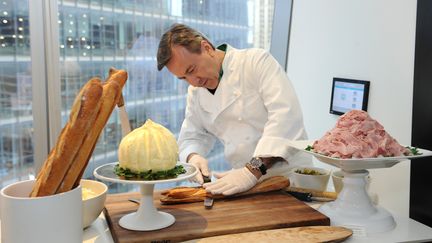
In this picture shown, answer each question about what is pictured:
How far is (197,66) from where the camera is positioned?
1.60 m

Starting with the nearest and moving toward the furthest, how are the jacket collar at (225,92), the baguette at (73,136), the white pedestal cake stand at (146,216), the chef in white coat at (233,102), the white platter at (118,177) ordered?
the baguette at (73,136) < the white platter at (118,177) < the white pedestal cake stand at (146,216) < the chef in white coat at (233,102) < the jacket collar at (225,92)

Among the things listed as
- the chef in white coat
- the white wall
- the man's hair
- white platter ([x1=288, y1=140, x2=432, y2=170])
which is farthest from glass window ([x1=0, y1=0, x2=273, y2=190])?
white platter ([x1=288, y1=140, x2=432, y2=170])

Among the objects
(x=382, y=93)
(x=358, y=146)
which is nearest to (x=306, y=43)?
(x=382, y=93)

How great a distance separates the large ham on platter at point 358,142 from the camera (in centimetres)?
104

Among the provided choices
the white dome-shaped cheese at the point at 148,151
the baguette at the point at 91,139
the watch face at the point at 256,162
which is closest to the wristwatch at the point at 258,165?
the watch face at the point at 256,162

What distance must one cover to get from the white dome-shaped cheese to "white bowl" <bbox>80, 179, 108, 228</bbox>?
141 millimetres

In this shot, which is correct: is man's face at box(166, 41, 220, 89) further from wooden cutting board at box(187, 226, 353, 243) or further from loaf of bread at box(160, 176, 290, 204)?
wooden cutting board at box(187, 226, 353, 243)

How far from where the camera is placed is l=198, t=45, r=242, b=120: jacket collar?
5.41 ft

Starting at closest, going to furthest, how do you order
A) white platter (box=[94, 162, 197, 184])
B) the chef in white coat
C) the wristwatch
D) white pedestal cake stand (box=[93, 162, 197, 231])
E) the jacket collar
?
1. white platter (box=[94, 162, 197, 184])
2. white pedestal cake stand (box=[93, 162, 197, 231])
3. the wristwatch
4. the chef in white coat
5. the jacket collar

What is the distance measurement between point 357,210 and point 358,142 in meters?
0.20

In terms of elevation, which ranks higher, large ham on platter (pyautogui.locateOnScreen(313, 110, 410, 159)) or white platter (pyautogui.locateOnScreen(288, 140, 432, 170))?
large ham on platter (pyautogui.locateOnScreen(313, 110, 410, 159))

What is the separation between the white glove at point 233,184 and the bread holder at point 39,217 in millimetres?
484

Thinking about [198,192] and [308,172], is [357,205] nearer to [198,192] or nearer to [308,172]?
[308,172]

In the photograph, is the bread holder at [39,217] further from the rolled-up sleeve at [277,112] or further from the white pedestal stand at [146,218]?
the rolled-up sleeve at [277,112]
